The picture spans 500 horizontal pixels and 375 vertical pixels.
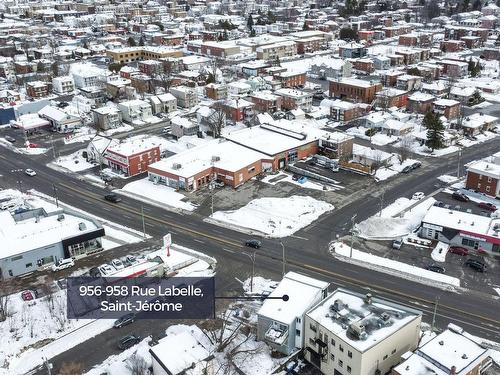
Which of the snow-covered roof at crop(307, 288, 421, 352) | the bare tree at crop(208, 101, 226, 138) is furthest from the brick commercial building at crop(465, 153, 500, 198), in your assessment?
the bare tree at crop(208, 101, 226, 138)

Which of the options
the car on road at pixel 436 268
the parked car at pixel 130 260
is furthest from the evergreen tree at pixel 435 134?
the parked car at pixel 130 260

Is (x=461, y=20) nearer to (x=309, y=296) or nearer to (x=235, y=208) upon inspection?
(x=235, y=208)

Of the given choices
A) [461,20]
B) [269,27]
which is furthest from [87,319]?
[461,20]

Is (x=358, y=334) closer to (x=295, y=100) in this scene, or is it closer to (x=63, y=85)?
(x=295, y=100)

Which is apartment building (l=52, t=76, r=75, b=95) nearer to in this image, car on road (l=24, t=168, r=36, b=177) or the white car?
car on road (l=24, t=168, r=36, b=177)

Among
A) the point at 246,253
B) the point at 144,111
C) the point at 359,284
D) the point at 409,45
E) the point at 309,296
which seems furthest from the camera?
the point at 409,45
